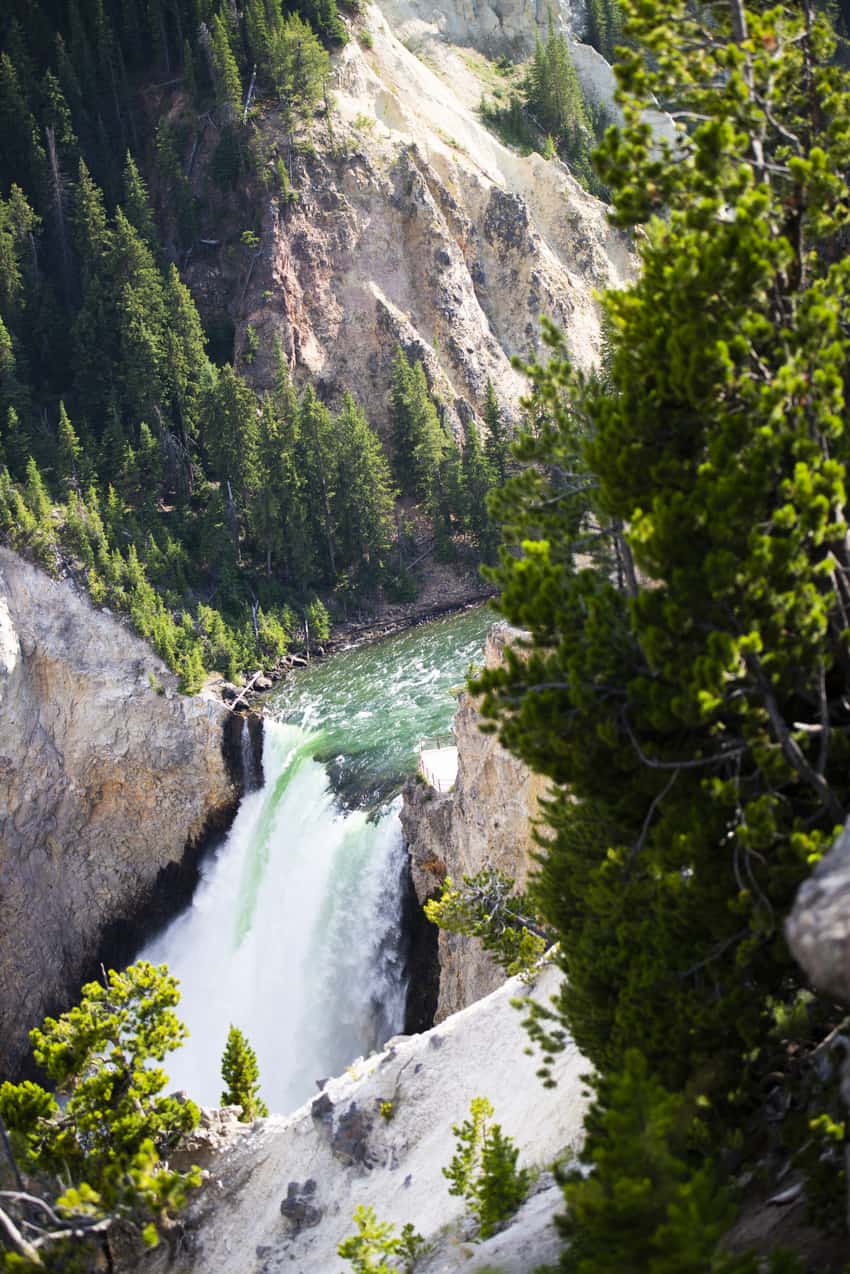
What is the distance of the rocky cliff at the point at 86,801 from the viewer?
40.1 m

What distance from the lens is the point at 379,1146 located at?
21.8 m

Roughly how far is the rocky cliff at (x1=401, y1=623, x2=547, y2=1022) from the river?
3.53 ft

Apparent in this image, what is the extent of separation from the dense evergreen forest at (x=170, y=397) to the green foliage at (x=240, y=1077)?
23261 millimetres

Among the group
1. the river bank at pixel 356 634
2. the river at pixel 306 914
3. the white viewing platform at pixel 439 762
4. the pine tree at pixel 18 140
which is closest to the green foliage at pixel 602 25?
the pine tree at pixel 18 140

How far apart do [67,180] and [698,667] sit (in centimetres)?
7294

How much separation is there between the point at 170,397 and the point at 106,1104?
51180 mm

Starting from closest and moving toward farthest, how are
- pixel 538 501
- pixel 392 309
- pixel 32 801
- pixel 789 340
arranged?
pixel 789 340, pixel 538 501, pixel 32 801, pixel 392 309

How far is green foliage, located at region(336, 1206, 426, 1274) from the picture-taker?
15.5 meters

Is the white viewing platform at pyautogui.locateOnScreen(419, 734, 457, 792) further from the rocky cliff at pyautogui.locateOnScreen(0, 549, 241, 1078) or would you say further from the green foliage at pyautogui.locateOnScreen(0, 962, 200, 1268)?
the green foliage at pyautogui.locateOnScreen(0, 962, 200, 1268)

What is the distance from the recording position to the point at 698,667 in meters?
10.1

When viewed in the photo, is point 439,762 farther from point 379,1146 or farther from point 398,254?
point 398,254

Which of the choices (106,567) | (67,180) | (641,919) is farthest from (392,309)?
(641,919)

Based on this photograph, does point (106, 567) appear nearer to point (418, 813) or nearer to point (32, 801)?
point (32, 801)

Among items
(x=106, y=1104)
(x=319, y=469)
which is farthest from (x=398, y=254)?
(x=106, y=1104)
